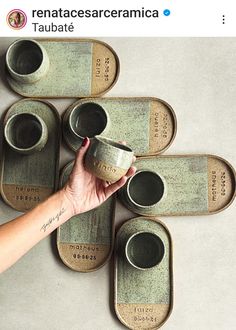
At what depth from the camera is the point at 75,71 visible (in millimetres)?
1528

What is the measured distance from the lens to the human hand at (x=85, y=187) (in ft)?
4.28

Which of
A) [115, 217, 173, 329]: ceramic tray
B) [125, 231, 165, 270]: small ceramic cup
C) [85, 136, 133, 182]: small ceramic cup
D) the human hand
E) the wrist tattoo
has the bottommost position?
[115, 217, 173, 329]: ceramic tray

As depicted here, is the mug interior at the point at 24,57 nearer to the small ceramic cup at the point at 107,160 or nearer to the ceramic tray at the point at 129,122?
the ceramic tray at the point at 129,122

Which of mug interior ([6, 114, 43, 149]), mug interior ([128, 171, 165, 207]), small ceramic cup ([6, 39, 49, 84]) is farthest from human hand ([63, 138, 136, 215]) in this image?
small ceramic cup ([6, 39, 49, 84])

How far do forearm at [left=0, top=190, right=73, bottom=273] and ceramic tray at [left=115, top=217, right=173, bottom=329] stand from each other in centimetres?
25

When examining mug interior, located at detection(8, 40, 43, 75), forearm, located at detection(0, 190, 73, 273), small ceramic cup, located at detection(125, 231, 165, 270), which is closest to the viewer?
A: forearm, located at detection(0, 190, 73, 273)

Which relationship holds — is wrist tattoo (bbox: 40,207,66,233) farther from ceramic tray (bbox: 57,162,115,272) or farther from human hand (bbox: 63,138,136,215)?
ceramic tray (bbox: 57,162,115,272)

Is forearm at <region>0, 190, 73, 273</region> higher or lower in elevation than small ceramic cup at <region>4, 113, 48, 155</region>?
lower

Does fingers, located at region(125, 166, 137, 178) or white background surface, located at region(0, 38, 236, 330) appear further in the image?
white background surface, located at region(0, 38, 236, 330)

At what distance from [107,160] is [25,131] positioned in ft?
1.35

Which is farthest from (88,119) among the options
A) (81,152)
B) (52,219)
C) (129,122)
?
(52,219)

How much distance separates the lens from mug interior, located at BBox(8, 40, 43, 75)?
4.96ft
